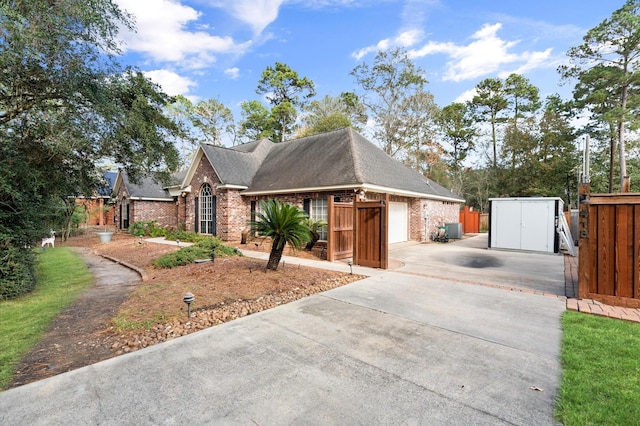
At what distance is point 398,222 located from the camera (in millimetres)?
15328

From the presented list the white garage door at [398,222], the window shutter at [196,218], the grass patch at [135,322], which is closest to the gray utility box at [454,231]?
the white garage door at [398,222]

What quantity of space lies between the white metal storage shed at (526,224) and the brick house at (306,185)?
3718mm

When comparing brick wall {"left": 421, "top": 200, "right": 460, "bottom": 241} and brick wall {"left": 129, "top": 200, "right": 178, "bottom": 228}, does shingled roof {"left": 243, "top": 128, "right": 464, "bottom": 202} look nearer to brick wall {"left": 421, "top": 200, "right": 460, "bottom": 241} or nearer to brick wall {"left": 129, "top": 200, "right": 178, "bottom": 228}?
brick wall {"left": 421, "top": 200, "right": 460, "bottom": 241}

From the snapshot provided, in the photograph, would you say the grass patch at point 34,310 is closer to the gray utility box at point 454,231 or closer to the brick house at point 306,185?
the brick house at point 306,185

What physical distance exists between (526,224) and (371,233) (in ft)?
26.7

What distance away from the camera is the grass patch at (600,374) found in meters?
2.45

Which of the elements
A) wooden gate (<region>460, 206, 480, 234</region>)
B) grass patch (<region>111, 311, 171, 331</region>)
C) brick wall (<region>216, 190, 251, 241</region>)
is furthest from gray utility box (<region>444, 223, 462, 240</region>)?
grass patch (<region>111, 311, 171, 331</region>)

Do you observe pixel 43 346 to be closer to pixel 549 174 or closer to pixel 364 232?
pixel 364 232

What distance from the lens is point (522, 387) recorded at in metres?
2.89

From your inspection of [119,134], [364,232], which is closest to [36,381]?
[119,134]

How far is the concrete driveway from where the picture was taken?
250cm

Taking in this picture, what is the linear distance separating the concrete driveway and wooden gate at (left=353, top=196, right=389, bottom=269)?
333 centimetres

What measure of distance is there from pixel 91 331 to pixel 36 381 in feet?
4.65

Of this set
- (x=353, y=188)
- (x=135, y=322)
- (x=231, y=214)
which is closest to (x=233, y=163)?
(x=231, y=214)
